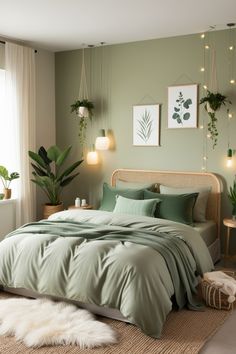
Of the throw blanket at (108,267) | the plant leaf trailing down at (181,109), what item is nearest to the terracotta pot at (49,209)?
the throw blanket at (108,267)

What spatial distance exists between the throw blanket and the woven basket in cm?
13

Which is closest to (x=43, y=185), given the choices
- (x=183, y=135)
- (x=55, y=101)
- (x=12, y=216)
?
(x=12, y=216)

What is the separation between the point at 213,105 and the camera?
15.7 feet

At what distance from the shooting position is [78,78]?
5.99 meters

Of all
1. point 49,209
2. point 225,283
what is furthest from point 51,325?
point 49,209

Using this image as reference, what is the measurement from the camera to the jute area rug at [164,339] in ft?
9.64

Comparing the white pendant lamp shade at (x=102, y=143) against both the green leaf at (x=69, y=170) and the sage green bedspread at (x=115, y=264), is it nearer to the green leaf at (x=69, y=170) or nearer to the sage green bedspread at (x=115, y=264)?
the green leaf at (x=69, y=170)

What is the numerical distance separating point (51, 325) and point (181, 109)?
3.07m

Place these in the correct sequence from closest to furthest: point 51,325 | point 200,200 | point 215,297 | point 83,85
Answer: point 51,325 < point 215,297 < point 200,200 < point 83,85

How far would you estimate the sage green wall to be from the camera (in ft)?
16.4

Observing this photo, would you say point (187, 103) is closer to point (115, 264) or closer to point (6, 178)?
point (6, 178)

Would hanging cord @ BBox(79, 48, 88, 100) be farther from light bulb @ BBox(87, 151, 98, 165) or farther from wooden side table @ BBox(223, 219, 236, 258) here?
wooden side table @ BBox(223, 219, 236, 258)

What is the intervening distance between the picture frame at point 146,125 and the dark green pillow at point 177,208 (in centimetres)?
97

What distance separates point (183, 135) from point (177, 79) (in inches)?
27.5
